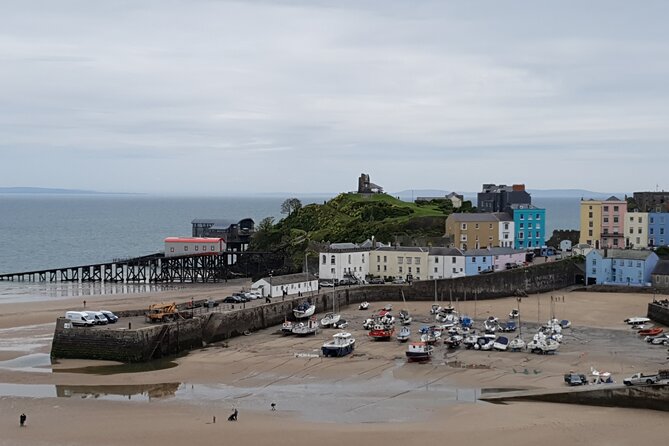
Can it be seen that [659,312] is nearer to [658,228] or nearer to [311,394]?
[311,394]

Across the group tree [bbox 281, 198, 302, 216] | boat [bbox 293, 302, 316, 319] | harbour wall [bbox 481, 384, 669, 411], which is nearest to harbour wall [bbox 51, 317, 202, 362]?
boat [bbox 293, 302, 316, 319]

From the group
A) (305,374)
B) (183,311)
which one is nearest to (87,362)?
(183,311)

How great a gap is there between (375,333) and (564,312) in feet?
48.0

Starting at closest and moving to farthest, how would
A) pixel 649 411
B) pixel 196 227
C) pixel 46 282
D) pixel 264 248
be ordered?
pixel 649 411 → pixel 46 282 → pixel 264 248 → pixel 196 227

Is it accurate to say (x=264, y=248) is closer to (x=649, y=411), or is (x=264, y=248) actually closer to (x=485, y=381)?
(x=485, y=381)

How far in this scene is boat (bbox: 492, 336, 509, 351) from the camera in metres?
39.6

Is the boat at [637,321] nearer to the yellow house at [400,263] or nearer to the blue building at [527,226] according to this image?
the yellow house at [400,263]

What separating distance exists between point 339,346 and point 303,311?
A: 411 inches

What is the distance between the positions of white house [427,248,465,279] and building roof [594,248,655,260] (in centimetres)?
1032

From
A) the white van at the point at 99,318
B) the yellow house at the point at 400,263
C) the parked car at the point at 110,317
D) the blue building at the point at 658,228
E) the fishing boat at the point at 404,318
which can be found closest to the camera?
the white van at the point at 99,318

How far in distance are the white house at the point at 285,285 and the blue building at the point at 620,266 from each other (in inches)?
810

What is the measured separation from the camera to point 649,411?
29.2 meters

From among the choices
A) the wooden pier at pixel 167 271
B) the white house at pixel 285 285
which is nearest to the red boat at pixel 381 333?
the white house at pixel 285 285

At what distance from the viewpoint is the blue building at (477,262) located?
6109 cm
